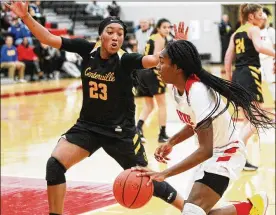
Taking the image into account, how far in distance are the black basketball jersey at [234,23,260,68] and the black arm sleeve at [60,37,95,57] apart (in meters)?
3.36

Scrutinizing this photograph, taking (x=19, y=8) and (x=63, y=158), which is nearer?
(x=63, y=158)

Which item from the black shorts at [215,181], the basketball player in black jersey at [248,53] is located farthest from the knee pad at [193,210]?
the basketball player in black jersey at [248,53]

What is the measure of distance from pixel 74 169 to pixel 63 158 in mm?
3433

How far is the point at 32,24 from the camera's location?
20.3 feet

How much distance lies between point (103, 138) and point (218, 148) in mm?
1406

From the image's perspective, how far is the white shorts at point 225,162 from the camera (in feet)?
17.0

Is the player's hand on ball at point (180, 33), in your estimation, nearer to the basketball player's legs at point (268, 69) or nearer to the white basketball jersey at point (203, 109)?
the white basketball jersey at point (203, 109)

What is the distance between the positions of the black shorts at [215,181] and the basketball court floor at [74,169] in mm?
367

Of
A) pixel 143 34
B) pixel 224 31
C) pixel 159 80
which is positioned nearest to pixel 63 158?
pixel 159 80

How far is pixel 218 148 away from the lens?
5227 mm

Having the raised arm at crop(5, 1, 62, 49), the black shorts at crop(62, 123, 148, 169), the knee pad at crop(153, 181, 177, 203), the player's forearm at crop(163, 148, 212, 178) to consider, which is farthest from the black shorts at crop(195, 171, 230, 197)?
the raised arm at crop(5, 1, 62, 49)

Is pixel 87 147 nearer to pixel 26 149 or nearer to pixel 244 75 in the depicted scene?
pixel 244 75

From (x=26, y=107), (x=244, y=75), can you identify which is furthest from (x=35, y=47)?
(x=244, y=75)

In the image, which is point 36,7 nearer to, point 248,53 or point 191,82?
point 248,53
